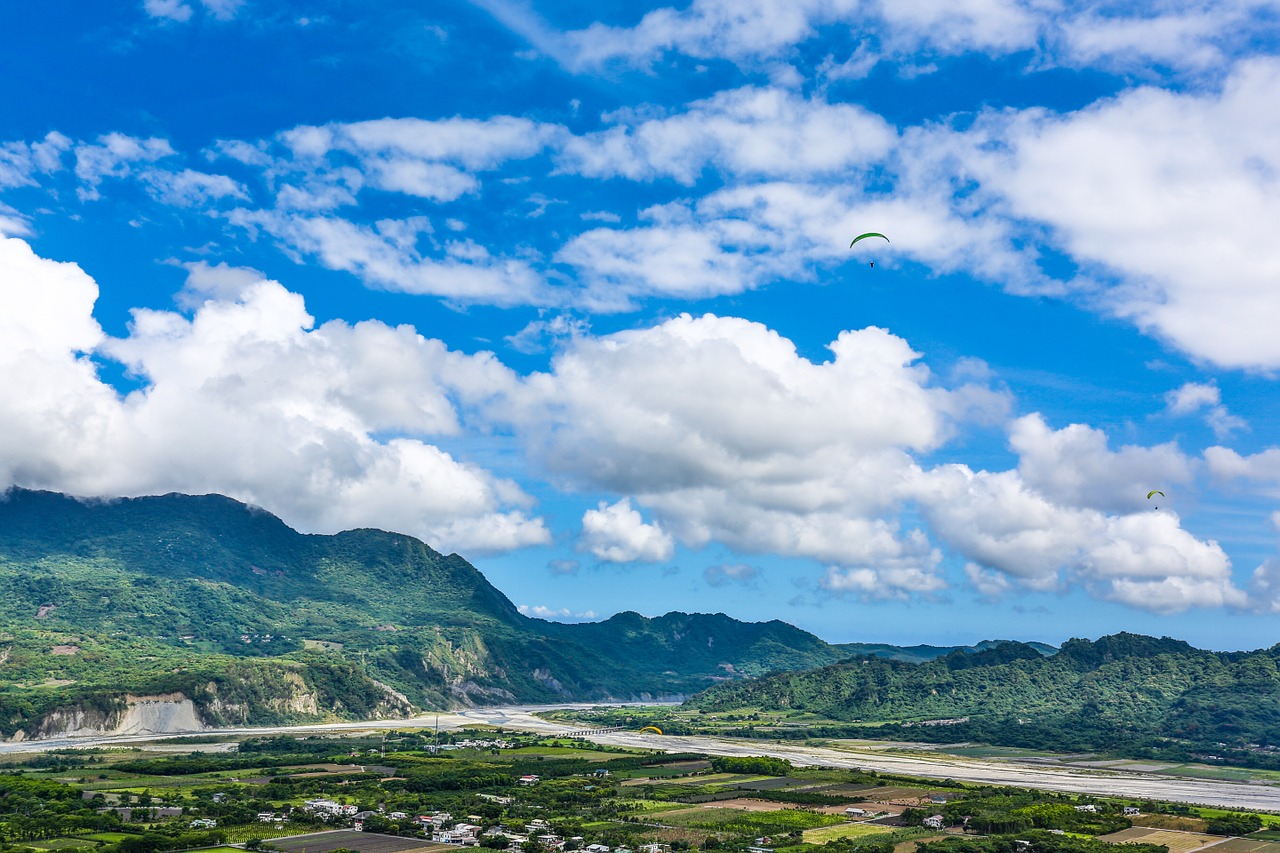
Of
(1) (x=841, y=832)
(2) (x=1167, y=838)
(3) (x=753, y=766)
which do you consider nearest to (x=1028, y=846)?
(1) (x=841, y=832)

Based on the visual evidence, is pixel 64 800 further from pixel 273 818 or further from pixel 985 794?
pixel 985 794

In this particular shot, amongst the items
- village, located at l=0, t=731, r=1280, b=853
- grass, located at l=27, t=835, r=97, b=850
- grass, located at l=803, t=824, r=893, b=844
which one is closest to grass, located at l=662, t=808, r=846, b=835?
village, located at l=0, t=731, r=1280, b=853

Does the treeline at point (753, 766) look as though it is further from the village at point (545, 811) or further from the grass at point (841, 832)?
the grass at point (841, 832)

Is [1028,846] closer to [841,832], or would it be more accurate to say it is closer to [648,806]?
[841,832]

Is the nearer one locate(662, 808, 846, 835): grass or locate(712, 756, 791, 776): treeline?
locate(662, 808, 846, 835): grass

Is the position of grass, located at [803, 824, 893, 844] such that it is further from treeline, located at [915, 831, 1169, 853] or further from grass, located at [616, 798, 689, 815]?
grass, located at [616, 798, 689, 815]

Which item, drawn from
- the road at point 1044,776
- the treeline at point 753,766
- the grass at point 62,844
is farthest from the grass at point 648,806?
the road at point 1044,776

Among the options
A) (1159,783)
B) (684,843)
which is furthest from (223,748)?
(1159,783)

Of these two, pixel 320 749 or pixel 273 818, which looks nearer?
pixel 273 818
